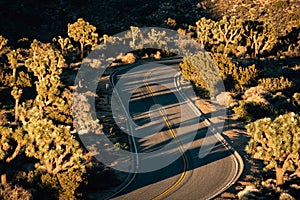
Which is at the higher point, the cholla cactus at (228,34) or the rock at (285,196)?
the cholla cactus at (228,34)

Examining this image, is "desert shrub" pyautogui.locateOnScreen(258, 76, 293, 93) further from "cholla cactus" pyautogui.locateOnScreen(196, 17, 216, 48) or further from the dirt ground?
"cholla cactus" pyautogui.locateOnScreen(196, 17, 216, 48)

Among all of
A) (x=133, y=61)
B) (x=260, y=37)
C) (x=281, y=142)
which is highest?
(x=260, y=37)

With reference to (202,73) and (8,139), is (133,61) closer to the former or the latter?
(202,73)

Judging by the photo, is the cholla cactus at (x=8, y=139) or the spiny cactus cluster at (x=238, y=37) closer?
the cholla cactus at (x=8, y=139)

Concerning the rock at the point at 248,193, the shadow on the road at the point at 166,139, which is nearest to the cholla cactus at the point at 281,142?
the rock at the point at 248,193

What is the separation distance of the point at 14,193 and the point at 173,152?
15364 mm

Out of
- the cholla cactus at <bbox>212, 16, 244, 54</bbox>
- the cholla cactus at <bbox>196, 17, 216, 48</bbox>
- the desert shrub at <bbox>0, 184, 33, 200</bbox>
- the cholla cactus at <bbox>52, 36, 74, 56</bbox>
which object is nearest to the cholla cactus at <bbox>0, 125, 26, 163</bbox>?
the desert shrub at <bbox>0, 184, 33, 200</bbox>

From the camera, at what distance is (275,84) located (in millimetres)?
49906

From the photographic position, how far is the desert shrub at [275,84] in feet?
162

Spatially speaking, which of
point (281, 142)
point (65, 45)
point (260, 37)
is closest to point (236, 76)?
point (260, 37)

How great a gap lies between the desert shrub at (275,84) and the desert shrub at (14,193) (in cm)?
3415

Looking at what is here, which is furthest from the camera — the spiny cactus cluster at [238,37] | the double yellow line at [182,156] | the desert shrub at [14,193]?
the spiny cactus cluster at [238,37]

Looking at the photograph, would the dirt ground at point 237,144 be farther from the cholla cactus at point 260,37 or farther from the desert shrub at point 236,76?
the cholla cactus at point 260,37

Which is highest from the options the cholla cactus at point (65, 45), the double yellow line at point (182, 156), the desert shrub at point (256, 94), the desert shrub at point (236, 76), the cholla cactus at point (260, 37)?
the cholla cactus at point (65, 45)
